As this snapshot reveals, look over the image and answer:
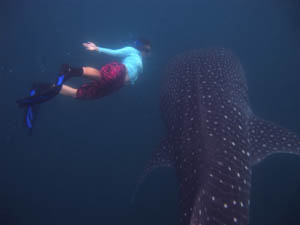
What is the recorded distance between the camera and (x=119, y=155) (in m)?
8.64

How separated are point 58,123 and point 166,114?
6.22 metres

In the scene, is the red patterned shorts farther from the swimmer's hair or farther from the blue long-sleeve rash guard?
the swimmer's hair

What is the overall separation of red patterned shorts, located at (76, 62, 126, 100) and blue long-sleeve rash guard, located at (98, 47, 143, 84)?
622 millimetres

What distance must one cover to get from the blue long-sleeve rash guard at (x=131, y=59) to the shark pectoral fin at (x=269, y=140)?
3.38 m

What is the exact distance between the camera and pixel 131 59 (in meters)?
6.47

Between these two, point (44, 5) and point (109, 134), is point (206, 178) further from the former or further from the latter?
point (44, 5)

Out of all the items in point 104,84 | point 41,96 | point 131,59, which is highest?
point 131,59

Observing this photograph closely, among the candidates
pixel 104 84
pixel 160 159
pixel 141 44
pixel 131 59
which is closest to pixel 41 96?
pixel 104 84

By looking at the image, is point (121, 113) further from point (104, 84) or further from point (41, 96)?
point (41, 96)

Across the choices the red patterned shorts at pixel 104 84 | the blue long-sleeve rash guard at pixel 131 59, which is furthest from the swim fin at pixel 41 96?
the blue long-sleeve rash guard at pixel 131 59

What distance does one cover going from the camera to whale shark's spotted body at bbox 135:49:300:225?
9.11 ft

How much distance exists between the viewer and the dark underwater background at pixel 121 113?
7812mm

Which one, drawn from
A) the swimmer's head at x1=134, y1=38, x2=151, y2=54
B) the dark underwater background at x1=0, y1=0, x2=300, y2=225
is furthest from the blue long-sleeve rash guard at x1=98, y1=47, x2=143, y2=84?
the dark underwater background at x1=0, y1=0, x2=300, y2=225

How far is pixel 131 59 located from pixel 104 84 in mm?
1680
